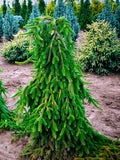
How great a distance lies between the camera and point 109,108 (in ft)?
15.8

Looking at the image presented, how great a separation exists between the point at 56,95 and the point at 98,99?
3.29 m

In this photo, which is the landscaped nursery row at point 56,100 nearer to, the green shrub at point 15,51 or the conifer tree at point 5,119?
the conifer tree at point 5,119

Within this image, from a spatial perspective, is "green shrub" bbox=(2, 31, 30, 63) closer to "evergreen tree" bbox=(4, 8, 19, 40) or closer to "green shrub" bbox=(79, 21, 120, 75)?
"green shrub" bbox=(79, 21, 120, 75)

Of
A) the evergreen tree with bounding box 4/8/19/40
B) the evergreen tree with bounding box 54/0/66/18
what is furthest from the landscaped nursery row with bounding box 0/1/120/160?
the evergreen tree with bounding box 54/0/66/18

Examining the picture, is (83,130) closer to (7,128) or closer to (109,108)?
(7,128)

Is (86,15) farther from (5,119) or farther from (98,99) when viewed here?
(5,119)

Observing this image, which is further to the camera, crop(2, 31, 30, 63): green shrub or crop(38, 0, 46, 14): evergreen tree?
crop(38, 0, 46, 14): evergreen tree

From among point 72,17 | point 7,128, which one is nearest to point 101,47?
point 7,128

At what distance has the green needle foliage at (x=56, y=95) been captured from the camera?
2.22 meters

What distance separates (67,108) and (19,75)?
536 cm

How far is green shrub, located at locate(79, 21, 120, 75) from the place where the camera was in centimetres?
723

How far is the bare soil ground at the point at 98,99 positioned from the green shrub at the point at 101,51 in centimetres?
48

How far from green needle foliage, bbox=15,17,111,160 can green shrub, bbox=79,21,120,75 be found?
499 cm

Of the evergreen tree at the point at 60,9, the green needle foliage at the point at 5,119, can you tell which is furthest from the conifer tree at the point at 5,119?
the evergreen tree at the point at 60,9
